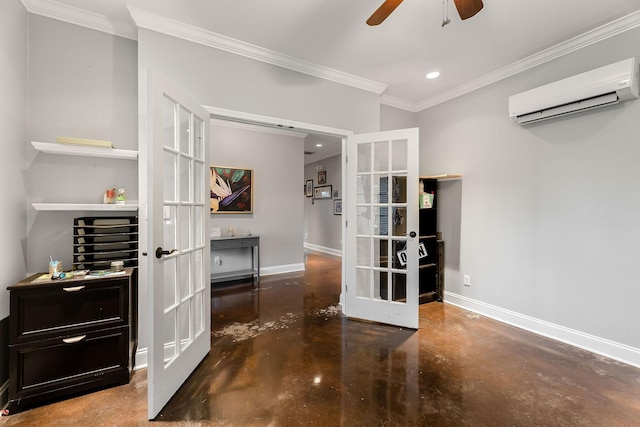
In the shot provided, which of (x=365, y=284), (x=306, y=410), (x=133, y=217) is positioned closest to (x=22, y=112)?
(x=133, y=217)

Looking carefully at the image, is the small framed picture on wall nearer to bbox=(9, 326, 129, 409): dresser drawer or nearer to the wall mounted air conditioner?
the wall mounted air conditioner

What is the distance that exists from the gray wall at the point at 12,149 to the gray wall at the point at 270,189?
8.73 feet

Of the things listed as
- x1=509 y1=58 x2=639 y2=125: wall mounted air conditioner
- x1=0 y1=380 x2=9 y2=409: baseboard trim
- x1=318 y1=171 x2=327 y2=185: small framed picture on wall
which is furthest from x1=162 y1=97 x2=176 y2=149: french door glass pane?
x1=318 y1=171 x2=327 y2=185: small framed picture on wall

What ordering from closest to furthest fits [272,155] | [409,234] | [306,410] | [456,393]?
[306,410] → [456,393] → [409,234] → [272,155]

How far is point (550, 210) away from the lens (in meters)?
2.64

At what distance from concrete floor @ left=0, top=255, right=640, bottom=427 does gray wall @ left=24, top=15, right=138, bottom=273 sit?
1.23 meters

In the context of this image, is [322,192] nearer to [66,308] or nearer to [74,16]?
[74,16]

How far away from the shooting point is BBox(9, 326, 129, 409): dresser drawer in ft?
5.42

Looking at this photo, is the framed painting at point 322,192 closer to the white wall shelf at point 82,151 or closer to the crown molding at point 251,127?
the crown molding at point 251,127

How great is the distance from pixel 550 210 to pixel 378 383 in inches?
90.9

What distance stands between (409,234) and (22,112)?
3.24m

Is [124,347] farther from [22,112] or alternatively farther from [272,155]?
[272,155]

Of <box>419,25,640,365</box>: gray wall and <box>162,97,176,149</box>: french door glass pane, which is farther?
<box>419,25,640,365</box>: gray wall

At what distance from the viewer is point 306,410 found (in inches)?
65.6
